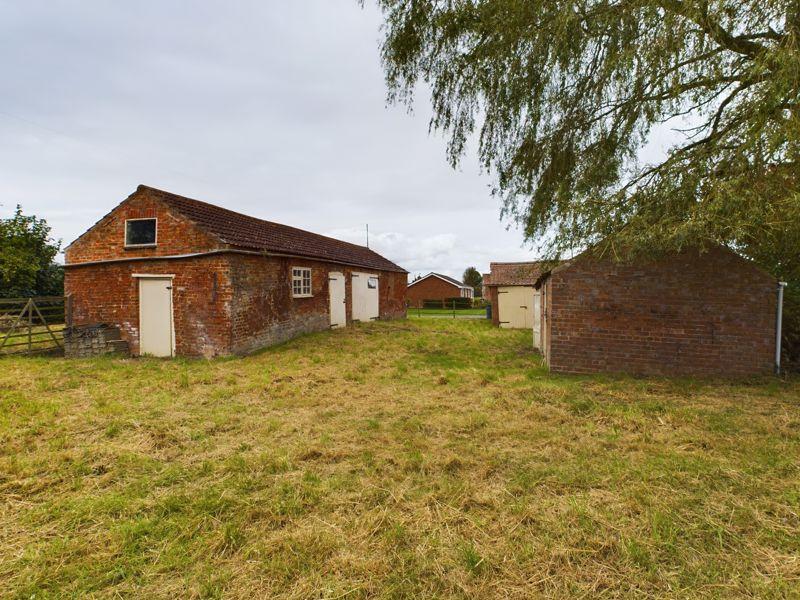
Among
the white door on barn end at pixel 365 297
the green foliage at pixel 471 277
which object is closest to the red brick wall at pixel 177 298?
the white door on barn end at pixel 365 297

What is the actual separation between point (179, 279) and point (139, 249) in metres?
1.71

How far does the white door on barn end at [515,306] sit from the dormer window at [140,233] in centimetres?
1576

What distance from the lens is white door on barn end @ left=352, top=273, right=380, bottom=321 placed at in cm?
1850

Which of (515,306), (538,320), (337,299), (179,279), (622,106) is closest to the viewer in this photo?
(622,106)

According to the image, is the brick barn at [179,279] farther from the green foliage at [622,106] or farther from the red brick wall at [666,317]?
the red brick wall at [666,317]

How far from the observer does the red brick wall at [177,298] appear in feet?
34.4

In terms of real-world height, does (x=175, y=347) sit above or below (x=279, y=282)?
below

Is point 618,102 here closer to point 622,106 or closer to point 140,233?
point 622,106

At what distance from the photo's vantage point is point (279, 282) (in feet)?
41.3

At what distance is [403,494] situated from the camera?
11.5 ft

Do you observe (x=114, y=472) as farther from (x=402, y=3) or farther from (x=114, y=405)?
(x=402, y=3)

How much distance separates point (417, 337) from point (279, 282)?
5576mm

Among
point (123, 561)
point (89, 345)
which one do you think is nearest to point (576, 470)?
point (123, 561)

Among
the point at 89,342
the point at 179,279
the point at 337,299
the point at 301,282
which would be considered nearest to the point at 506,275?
the point at 337,299
